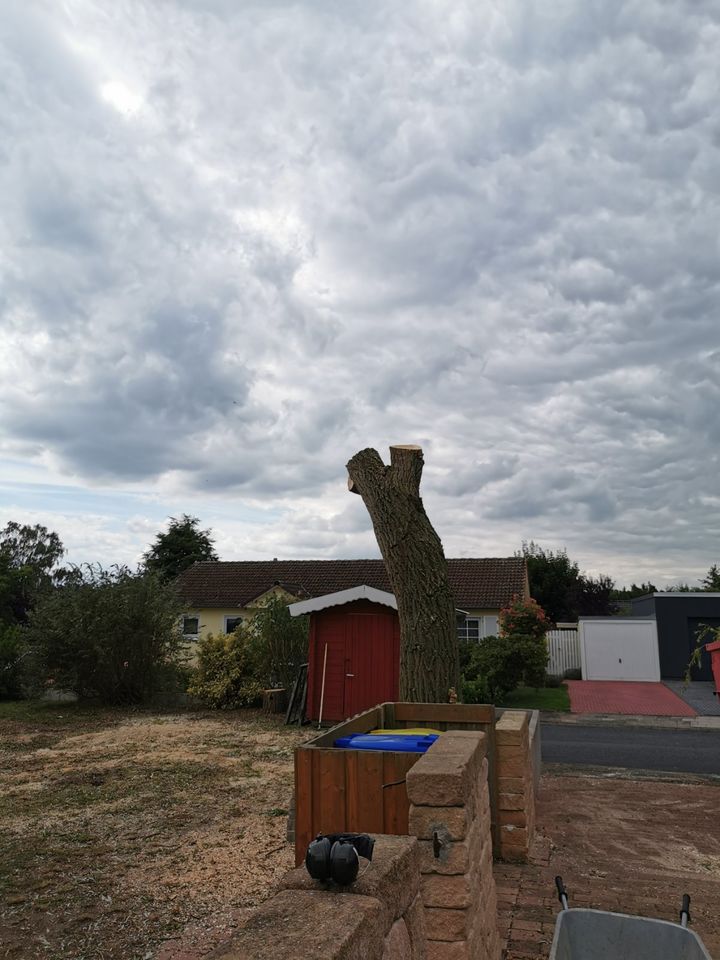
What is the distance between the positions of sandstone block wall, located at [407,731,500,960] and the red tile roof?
22266mm

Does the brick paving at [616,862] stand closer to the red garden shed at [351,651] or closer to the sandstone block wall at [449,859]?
the sandstone block wall at [449,859]

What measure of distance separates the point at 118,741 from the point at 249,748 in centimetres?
261

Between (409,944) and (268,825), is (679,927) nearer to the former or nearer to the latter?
(409,944)

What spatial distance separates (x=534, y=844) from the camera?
19.6 feet

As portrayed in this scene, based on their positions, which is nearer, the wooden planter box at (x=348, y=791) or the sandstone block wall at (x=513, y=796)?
the wooden planter box at (x=348, y=791)

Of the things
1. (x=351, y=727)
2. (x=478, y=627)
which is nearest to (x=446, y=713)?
(x=351, y=727)

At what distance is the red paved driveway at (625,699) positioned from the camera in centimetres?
1684

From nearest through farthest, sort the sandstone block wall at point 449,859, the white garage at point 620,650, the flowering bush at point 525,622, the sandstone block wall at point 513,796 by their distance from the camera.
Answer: the sandstone block wall at point 449,859 → the sandstone block wall at point 513,796 → the flowering bush at point 525,622 → the white garage at point 620,650

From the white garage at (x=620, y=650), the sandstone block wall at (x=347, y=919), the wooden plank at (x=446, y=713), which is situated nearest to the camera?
the sandstone block wall at (x=347, y=919)

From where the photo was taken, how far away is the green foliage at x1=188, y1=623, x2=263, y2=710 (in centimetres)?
1686

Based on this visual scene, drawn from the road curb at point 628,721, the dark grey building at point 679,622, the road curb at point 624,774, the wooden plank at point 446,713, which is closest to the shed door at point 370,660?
the road curb at point 628,721

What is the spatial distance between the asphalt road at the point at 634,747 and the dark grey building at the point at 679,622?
1159 centimetres

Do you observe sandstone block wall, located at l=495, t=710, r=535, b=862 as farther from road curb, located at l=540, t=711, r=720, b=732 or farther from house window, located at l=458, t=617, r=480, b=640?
house window, located at l=458, t=617, r=480, b=640

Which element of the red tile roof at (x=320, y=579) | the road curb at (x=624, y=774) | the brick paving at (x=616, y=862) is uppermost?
the red tile roof at (x=320, y=579)
